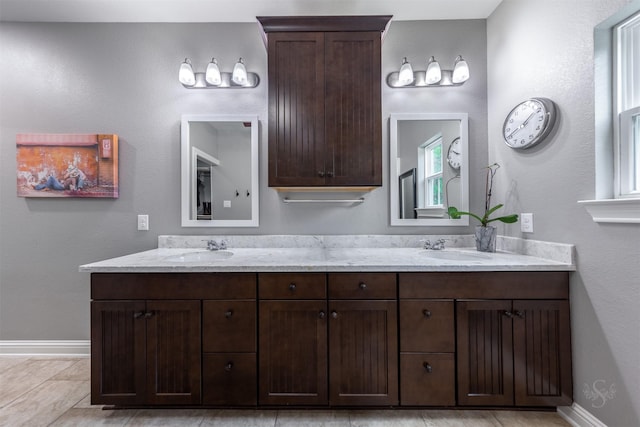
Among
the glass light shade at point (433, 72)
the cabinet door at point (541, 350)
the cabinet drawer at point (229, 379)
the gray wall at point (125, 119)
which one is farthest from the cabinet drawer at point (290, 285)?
the glass light shade at point (433, 72)

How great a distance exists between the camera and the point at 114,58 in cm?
217

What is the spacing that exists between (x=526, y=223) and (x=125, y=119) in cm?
297

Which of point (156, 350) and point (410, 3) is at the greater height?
point (410, 3)

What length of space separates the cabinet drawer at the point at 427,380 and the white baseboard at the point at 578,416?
0.63m

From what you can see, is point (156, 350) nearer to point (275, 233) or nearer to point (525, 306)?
point (275, 233)

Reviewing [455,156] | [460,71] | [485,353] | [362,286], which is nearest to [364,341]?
[362,286]

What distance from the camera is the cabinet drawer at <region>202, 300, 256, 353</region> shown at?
148 cm

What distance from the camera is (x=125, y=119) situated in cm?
217

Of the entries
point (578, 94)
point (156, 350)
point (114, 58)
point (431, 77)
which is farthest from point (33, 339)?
point (578, 94)

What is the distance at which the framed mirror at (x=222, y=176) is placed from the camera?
7.06 feet

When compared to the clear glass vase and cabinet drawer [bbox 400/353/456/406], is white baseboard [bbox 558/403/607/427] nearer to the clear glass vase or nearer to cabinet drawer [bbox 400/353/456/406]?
cabinet drawer [bbox 400/353/456/406]

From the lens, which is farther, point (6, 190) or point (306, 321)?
point (6, 190)

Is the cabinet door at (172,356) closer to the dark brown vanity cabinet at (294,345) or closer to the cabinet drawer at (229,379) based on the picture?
the cabinet drawer at (229,379)

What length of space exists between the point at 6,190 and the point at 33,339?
1.17 meters
